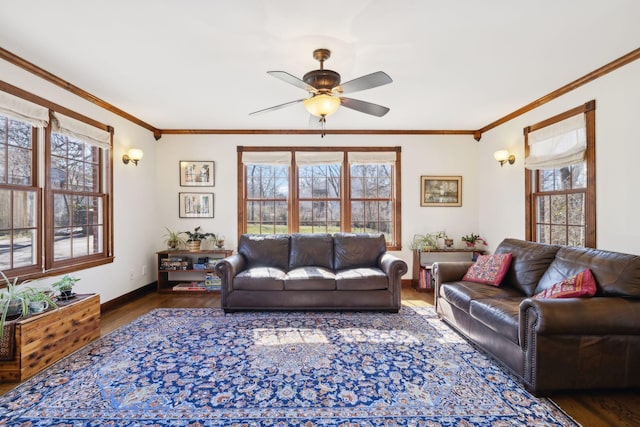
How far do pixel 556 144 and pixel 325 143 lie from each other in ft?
10.3

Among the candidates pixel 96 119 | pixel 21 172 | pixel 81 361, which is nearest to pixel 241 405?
pixel 81 361

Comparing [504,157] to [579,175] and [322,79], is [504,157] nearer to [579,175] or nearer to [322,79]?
[579,175]

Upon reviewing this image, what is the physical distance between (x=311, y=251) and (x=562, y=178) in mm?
3194

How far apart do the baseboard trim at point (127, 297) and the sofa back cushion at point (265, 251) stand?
168 cm

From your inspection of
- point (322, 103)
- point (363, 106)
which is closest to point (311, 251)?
point (363, 106)

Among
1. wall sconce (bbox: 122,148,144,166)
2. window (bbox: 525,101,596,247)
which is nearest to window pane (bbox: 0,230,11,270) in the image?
wall sconce (bbox: 122,148,144,166)

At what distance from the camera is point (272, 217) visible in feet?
17.4

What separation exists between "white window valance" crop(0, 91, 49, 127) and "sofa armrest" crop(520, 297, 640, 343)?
14.5 ft

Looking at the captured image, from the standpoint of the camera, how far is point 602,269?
7.94ft

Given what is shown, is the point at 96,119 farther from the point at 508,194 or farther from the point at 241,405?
the point at 508,194

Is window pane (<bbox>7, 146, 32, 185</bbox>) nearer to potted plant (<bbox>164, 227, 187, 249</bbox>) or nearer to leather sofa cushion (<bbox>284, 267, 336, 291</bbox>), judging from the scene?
potted plant (<bbox>164, 227, 187, 249</bbox>)

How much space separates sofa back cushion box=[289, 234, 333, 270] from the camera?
439cm

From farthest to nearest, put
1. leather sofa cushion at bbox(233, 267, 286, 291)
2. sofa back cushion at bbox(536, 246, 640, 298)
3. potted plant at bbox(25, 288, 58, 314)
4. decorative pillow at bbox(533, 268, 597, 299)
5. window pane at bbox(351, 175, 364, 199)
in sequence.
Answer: window pane at bbox(351, 175, 364, 199), leather sofa cushion at bbox(233, 267, 286, 291), potted plant at bbox(25, 288, 58, 314), decorative pillow at bbox(533, 268, 597, 299), sofa back cushion at bbox(536, 246, 640, 298)

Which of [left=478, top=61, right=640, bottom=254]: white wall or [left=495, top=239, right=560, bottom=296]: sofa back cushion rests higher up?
[left=478, top=61, right=640, bottom=254]: white wall
